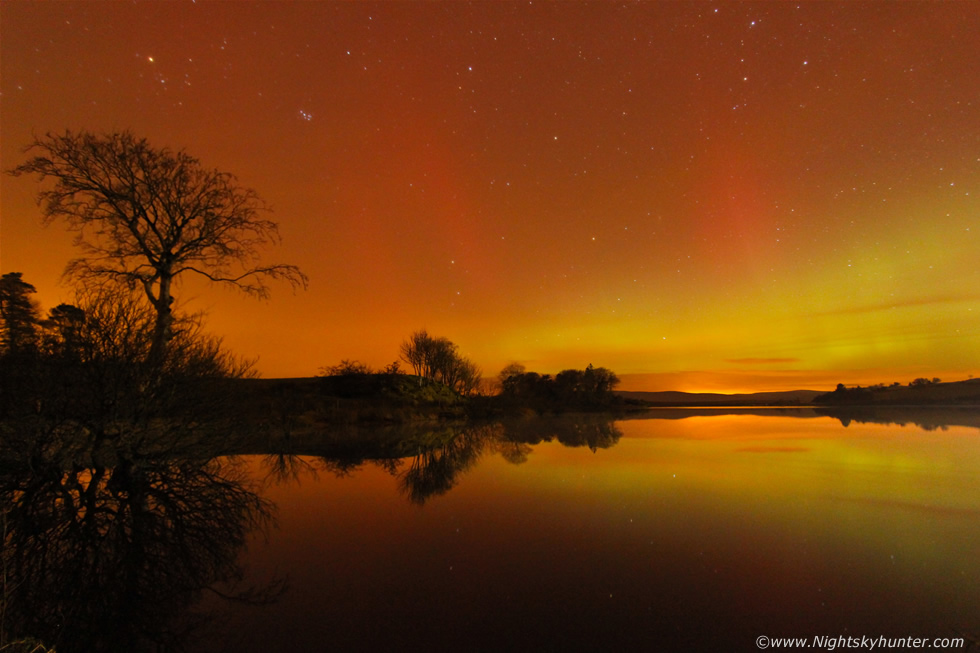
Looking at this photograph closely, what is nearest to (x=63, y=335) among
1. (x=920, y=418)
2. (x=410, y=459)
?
(x=410, y=459)

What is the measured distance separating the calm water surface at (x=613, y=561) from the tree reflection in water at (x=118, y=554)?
1.93 ft

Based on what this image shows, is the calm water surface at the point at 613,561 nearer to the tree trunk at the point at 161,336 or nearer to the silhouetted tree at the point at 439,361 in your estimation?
the tree trunk at the point at 161,336

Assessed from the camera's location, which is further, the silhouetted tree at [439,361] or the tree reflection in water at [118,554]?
the silhouetted tree at [439,361]

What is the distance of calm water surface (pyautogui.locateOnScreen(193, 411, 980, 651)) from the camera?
4508 millimetres

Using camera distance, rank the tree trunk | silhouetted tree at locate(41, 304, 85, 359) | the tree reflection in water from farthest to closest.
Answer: the tree trunk → silhouetted tree at locate(41, 304, 85, 359) → the tree reflection in water

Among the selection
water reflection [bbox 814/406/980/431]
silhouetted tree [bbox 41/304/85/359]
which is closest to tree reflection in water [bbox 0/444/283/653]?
silhouetted tree [bbox 41/304/85/359]

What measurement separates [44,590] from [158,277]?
15360 mm

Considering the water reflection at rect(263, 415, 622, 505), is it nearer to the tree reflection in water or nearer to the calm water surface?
the calm water surface

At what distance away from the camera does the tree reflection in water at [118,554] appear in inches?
182

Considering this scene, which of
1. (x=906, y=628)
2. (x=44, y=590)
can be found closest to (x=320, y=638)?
(x=44, y=590)

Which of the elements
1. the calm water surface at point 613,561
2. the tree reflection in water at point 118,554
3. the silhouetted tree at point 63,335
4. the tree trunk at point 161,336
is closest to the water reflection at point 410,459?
the calm water surface at point 613,561

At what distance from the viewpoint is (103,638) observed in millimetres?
4367

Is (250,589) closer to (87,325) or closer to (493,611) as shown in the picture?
(493,611)

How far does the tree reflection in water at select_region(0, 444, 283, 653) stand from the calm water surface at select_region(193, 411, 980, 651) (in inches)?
23.2
